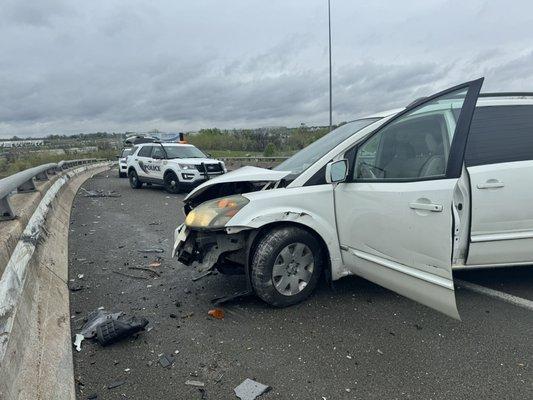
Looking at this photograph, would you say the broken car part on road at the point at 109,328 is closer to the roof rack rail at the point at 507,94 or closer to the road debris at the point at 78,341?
the road debris at the point at 78,341

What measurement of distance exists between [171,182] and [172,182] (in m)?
0.07

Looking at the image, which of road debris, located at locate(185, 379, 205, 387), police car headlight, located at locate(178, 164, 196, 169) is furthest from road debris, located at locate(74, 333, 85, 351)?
police car headlight, located at locate(178, 164, 196, 169)

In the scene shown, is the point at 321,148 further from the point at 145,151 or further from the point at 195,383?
the point at 145,151

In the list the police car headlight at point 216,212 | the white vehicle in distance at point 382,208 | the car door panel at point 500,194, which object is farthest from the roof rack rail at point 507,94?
the police car headlight at point 216,212

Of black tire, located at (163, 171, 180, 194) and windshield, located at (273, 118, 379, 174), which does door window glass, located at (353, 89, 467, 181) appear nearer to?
windshield, located at (273, 118, 379, 174)

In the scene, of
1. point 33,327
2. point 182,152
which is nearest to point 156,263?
point 33,327

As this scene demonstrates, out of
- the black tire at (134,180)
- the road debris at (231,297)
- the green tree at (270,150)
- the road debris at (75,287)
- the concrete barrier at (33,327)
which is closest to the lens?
the concrete barrier at (33,327)

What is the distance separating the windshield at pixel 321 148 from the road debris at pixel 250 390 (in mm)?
2019

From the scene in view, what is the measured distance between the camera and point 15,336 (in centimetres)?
235

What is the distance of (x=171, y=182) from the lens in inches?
541

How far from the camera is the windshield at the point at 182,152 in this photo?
47.5 ft

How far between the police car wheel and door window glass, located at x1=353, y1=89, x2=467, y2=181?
10462 millimetres

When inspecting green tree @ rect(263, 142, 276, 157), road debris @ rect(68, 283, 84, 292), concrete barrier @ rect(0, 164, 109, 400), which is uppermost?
concrete barrier @ rect(0, 164, 109, 400)

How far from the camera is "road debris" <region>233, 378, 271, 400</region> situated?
8.48ft
